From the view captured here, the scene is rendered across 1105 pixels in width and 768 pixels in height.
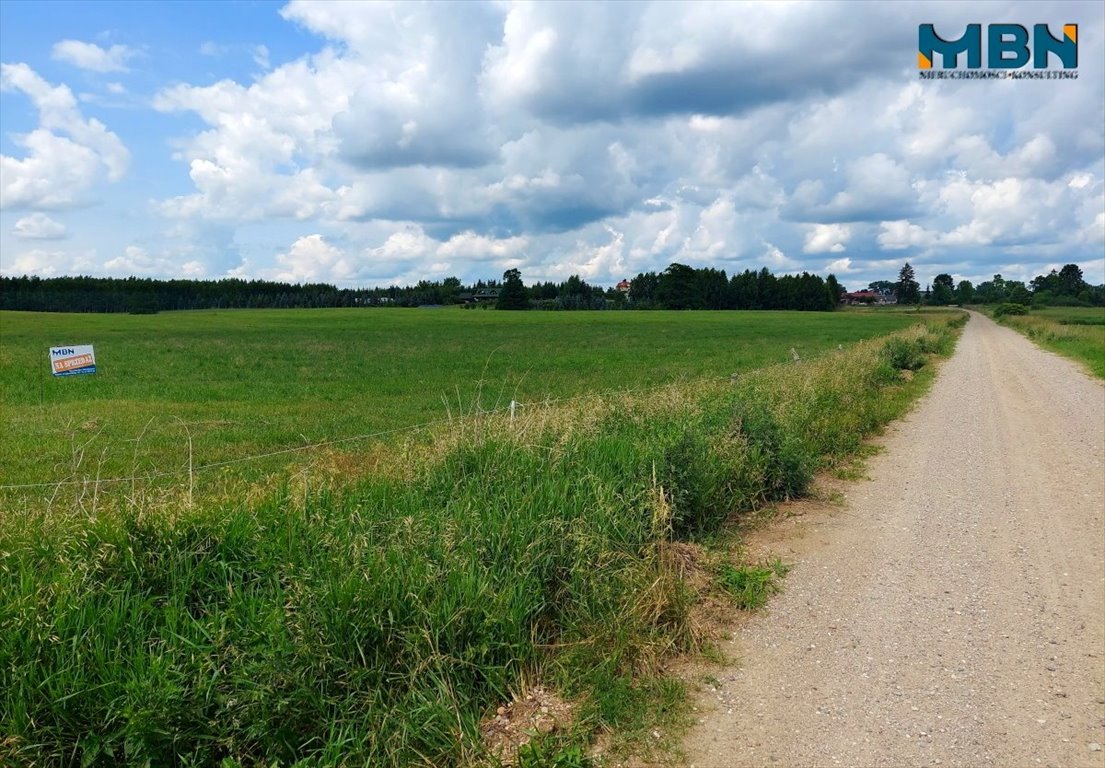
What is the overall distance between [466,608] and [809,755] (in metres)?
1.85

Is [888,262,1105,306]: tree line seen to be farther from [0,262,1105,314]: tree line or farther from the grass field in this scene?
the grass field

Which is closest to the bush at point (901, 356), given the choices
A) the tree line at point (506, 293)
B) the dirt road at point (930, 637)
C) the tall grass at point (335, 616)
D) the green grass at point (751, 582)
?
the dirt road at point (930, 637)

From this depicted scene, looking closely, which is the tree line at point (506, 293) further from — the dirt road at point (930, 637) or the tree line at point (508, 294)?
the dirt road at point (930, 637)

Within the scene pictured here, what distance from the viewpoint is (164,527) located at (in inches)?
167

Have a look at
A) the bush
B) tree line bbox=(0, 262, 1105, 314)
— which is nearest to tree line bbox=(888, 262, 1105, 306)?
tree line bbox=(0, 262, 1105, 314)

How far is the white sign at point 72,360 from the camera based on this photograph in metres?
17.0

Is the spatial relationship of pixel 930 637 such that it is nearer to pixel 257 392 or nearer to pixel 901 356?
pixel 257 392

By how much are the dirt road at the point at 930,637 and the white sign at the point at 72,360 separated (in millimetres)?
16794

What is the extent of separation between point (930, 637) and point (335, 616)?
368cm

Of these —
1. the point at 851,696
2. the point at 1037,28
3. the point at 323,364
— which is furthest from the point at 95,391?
the point at 1037,28

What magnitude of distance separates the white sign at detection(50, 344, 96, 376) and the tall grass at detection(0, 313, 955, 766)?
1440cm

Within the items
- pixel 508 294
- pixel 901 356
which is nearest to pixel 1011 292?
pixel 508 294

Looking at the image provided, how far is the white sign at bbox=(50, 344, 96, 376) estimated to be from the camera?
17.0 m

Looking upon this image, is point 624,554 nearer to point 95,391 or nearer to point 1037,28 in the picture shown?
point 95,391
